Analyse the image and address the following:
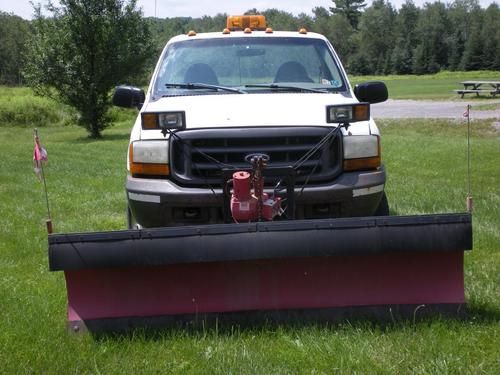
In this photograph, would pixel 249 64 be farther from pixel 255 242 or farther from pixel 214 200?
pixel 255 242

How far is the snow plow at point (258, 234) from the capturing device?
3.72 meters

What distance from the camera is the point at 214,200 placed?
438 centimetres

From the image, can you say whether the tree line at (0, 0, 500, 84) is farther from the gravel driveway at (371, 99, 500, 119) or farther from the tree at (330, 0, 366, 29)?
the gravel driveway at (371, 99, 500, 119)

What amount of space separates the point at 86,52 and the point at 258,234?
24.0 m

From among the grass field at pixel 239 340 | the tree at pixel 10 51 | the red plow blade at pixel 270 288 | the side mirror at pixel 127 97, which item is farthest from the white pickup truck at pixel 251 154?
the tree at pixel 10 51

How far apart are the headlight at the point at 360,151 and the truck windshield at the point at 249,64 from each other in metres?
0.99

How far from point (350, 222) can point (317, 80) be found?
2145 mm

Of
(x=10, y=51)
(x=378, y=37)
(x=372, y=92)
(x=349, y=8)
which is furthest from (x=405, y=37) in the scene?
(x=372, y=92)

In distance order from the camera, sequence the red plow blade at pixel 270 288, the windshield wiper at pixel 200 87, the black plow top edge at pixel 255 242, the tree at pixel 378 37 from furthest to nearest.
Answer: the tree at pixel 378 37, the windshield wiper at pixel 200 87, the red plow blade at pixel 270 288, the black plow top edge at pixel 255 242

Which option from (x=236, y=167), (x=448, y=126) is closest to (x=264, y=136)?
(x=236, y=167)

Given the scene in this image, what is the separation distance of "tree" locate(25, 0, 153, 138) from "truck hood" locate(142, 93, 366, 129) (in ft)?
72.2

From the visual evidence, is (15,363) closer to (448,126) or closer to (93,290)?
(93,290)

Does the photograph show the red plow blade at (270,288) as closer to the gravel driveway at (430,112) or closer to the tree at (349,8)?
the gravel driveway at (430,112)

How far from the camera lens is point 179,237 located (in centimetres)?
373
